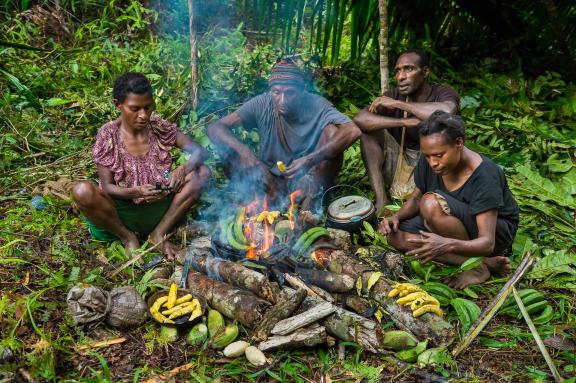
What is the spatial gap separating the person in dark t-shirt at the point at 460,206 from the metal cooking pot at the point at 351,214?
1.40 ft

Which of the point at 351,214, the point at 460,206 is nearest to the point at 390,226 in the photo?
the point at 351,214

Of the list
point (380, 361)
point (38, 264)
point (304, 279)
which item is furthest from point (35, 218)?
point (380, 361)

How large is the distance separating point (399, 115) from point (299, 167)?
1128mm

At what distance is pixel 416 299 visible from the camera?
3.35m

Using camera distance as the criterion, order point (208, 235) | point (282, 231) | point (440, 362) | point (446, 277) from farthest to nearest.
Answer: point (208, 235), point (282, 231), point (446, 277), point (440, 362)

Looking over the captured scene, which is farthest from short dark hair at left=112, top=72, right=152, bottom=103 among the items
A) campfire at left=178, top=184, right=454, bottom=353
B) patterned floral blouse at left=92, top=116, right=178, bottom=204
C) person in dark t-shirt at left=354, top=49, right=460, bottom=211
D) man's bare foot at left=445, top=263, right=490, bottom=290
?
man's bare foot at left=445, top=263, right=490, bottom=290

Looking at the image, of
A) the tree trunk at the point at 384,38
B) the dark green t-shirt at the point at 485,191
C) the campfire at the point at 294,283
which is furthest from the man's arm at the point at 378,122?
the campfire at the point at 294,283

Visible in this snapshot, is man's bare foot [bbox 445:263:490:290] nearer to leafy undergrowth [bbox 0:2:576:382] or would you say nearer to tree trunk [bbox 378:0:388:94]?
leafy undergrowth [bbox 0:2:576:382]

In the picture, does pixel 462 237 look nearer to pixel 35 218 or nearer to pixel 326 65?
pixel 35 218

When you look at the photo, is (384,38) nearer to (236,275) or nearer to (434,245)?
(434,245)

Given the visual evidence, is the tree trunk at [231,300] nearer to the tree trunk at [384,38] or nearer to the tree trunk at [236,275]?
the tree trunk at [236,275]

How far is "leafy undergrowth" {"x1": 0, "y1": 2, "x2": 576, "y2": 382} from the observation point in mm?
3057

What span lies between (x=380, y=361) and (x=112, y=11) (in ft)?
22.3

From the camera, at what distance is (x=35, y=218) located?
478cm
